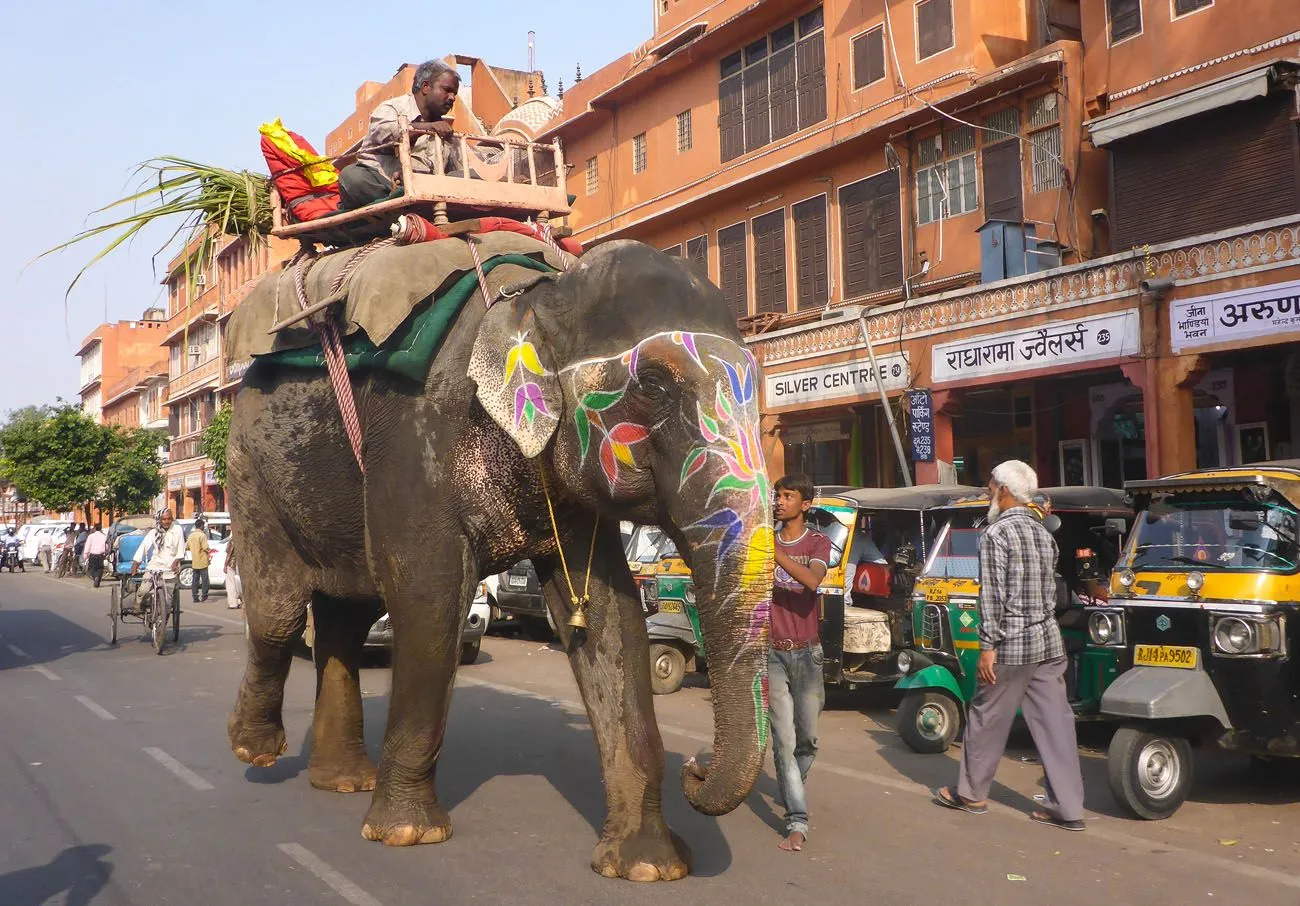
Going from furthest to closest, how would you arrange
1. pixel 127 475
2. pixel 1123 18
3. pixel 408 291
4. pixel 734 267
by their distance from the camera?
pixel 127 475
pixel 734 267
pixel 1123 18
pixel 408 291

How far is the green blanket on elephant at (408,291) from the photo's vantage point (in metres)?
5.63

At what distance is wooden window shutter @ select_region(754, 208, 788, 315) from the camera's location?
958 inches

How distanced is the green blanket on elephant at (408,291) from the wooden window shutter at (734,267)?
764 inches

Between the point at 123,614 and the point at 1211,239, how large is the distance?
50.9 feet

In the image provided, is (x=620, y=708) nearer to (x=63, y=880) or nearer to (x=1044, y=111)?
(x=63, y=880)

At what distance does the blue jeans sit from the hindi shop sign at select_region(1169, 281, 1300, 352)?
10.4 metres

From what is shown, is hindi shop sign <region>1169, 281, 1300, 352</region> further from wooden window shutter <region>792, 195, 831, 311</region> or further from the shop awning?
wooden window shutter <region>792, 195, 831, 311</region>

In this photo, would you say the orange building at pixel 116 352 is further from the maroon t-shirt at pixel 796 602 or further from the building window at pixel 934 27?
the maroon t-shirt at pixel 796 602

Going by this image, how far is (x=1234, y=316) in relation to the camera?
14688 millimetres


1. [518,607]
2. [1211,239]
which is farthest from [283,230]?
[1211,239]

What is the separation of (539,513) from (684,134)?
22.7m

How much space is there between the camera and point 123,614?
17.4m

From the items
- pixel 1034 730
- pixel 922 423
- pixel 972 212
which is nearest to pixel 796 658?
pixel 1034 730

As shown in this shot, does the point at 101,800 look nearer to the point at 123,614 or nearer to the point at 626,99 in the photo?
the point at 123,614
